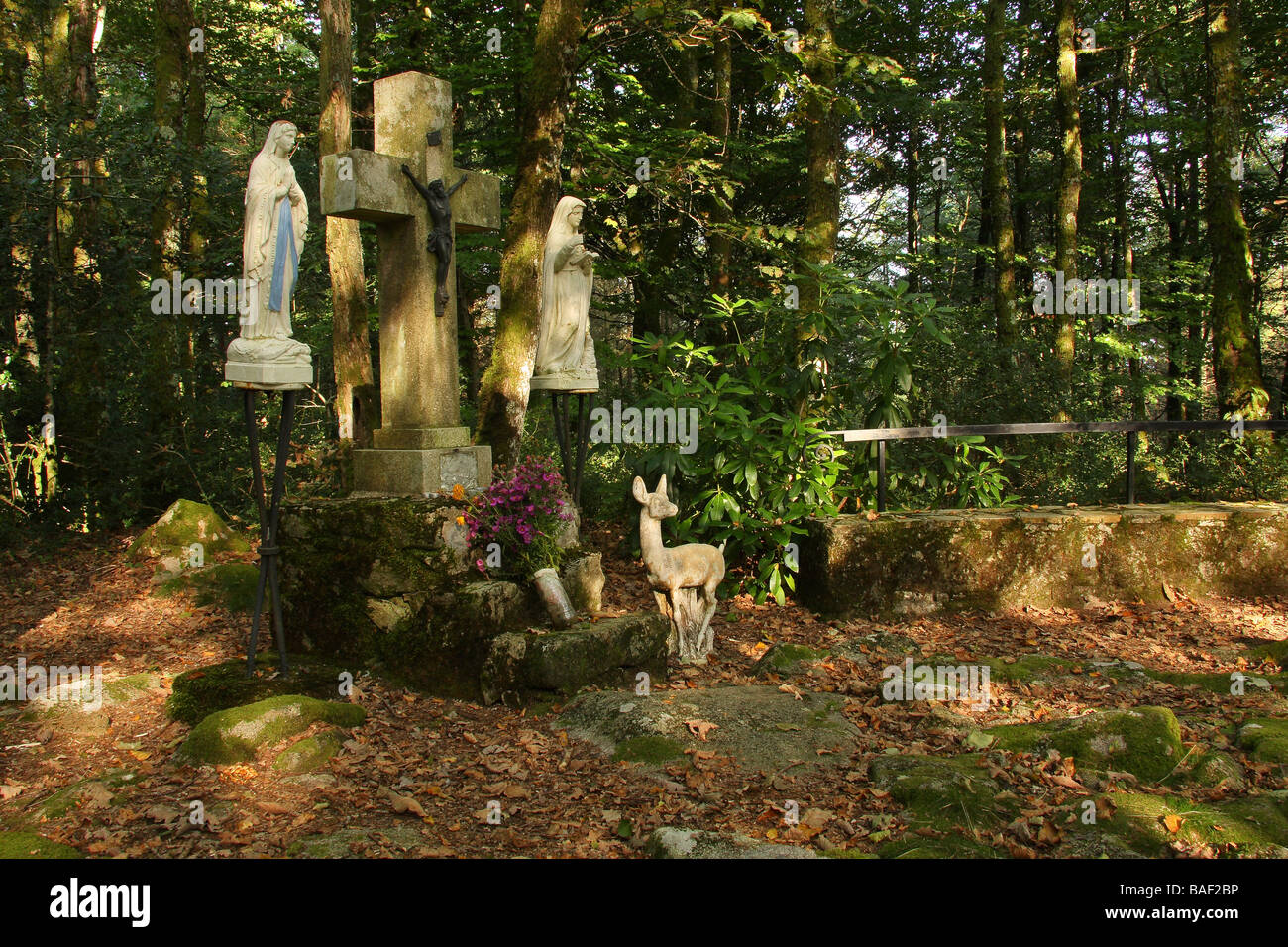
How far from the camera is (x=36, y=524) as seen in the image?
9.31 meters

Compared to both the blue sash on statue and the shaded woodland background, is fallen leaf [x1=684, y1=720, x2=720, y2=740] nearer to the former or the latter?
the shaded woodland background

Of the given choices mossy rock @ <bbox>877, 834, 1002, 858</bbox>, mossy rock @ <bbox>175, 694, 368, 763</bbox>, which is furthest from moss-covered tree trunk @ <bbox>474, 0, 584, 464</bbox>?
mossy rock @ <bbox>877, 834, 1002, 858</bbox>

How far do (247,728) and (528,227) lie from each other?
5.49 meters

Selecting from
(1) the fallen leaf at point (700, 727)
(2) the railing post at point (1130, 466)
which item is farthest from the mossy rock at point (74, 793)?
(2) the railing post at point (1130, 466)

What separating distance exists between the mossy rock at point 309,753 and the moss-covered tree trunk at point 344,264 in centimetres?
553

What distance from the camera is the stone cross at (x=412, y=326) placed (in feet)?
19.9

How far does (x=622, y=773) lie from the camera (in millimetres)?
4324

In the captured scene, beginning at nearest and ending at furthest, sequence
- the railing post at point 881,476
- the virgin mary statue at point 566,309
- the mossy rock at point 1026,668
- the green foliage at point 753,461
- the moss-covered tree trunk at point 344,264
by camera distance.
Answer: the mossy rock at point 1026,668, the virgin mary statue at point 566,309, the green foliage at point 753,461, the railing post at point 881,476, the moss-covered tree trunk at point 344,264

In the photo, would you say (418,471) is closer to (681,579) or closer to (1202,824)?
(681,579)

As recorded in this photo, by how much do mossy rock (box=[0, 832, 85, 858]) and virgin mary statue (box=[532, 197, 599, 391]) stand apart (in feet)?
13.8

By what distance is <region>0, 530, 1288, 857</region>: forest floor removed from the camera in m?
3.50

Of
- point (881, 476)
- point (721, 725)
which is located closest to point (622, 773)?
point (721, 725)

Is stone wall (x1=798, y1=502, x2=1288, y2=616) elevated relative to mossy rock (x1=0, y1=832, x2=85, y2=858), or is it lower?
elevated

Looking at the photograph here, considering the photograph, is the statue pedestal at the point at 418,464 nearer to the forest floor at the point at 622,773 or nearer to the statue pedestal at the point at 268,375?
the statue pedestal at the point at 268,375
